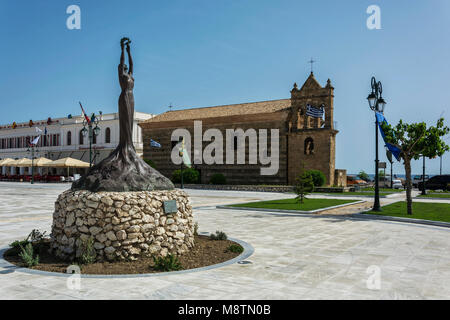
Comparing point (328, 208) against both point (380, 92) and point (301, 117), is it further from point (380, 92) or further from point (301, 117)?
point (301, 117)

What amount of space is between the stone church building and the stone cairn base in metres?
27.7

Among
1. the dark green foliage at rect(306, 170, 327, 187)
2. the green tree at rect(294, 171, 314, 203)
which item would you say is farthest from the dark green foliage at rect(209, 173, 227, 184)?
the green tree at rect(294, 171, 314, 203)

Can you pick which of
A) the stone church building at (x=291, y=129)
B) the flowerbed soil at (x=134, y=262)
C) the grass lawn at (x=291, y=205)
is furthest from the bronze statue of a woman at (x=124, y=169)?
the stone church building at (x=291, y=129)

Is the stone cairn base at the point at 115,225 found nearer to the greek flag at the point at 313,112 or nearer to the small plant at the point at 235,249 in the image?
the small plant at the point at 235,249

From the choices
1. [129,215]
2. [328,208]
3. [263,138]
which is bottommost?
[328,208]

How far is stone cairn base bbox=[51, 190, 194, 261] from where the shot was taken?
698cm

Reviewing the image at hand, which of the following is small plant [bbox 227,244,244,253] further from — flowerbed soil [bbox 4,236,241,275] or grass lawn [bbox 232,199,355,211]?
grass lawn [bbox 232,199,355,211]

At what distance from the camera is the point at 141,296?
515 centimetres

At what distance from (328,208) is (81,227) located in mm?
13256

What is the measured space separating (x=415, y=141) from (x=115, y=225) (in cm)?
1263

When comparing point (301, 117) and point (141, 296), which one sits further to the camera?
point (301, 117)

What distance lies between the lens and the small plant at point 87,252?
6.80 metres
